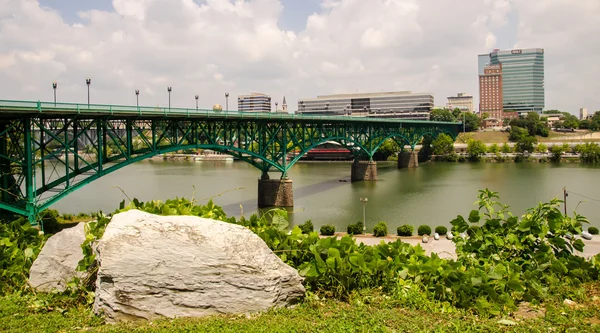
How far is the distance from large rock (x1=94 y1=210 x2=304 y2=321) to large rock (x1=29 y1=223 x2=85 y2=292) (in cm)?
128

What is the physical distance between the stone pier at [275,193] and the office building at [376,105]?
135 meters

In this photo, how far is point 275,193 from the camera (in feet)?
155

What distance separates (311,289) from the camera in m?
8.16

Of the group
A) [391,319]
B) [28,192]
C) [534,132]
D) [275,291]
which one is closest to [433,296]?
[391,319]

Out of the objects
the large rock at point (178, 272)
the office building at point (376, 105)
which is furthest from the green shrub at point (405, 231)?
the office building at point (376, 105)

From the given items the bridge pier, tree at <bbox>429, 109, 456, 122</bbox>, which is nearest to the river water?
the bridge pier

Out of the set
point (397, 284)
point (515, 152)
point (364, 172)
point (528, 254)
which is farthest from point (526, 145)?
point (397, 284)

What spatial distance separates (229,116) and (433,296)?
35575 millimetres

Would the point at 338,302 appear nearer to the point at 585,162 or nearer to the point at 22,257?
the point at 22,257

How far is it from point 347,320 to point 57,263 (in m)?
4.79

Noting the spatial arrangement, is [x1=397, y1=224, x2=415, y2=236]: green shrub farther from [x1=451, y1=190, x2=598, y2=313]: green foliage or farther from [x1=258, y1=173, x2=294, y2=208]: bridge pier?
[x1=451, y1=190, x2=598, y2=313]: green foliage

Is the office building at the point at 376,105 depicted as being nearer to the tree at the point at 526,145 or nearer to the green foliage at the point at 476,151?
the tree at the point at 526,145

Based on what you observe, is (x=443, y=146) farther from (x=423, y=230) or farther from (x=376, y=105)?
(x=423, y=230)

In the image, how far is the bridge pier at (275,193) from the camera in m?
47.2
